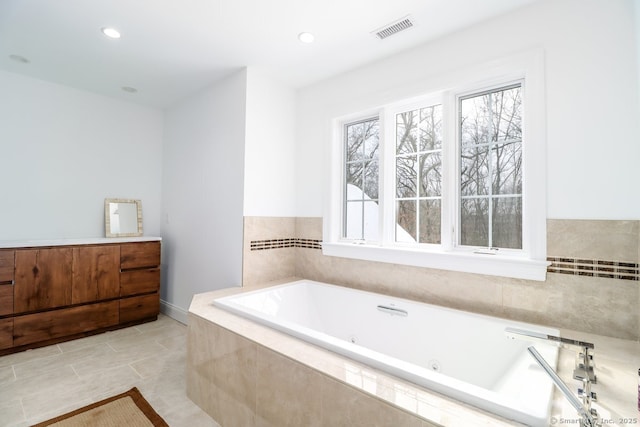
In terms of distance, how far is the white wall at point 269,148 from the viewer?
2678mm

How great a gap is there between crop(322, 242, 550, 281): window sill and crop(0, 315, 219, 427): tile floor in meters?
1.56

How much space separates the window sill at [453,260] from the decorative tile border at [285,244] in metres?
0.27

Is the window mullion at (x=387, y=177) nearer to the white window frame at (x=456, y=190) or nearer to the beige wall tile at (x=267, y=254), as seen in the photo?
the white window frame at (x=456, y=190)

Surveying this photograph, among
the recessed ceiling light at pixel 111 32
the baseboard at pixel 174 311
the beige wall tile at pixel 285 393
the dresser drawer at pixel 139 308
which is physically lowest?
the baseboard at pixel 174 311

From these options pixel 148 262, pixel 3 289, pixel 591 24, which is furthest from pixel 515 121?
pixel 3 289

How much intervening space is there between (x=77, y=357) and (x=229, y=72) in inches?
110

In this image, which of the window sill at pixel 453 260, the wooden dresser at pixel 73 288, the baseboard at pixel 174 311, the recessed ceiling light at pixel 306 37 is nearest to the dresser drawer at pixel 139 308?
the wooden dresser at pixel 73 288

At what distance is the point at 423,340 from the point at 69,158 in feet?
12.6

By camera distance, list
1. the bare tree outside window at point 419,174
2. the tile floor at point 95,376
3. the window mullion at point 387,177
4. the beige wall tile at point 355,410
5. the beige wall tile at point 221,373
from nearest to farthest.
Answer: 1. the beige wall tile at point 355,410
2. the beige wall tile at point 221,373
3. the tile floor at point 95,376
4. the bare tree outside window at point 419,174
5. the window mullion at point 387,177

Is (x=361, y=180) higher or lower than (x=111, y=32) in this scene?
lower

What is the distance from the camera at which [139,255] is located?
317 cm

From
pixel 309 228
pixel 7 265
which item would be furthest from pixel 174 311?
pixel 309 228

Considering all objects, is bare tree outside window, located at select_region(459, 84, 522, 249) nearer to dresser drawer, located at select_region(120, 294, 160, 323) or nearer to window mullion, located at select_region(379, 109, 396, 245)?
window mullion, located at select_region(379, 109, 396, 245)

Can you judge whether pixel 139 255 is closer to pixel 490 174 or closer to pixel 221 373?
pixel 221 373
